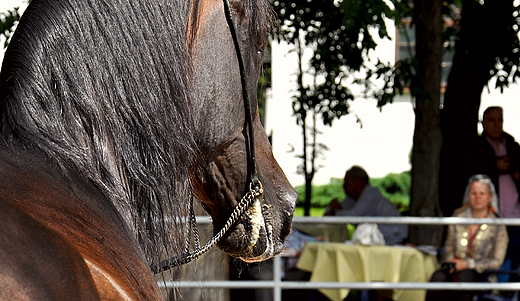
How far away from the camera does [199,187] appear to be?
1.85 meters

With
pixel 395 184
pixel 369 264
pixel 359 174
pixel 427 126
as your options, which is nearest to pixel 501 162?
pixel 427 126

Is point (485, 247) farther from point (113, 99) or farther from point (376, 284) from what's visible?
point (113, 99)

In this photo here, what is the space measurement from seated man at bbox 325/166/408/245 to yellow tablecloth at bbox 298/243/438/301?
56 centimetres

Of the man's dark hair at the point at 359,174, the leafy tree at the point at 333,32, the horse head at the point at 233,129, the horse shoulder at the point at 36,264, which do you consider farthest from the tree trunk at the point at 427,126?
the horse shoulder at the point at 36,264

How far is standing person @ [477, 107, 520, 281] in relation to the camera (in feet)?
18.4

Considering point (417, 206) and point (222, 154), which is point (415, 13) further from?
point (222, 154)

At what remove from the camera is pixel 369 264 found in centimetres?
523

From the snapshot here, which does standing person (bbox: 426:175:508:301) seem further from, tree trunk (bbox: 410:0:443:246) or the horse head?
the horse head

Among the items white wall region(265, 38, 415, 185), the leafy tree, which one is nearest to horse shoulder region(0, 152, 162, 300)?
the leafy tree

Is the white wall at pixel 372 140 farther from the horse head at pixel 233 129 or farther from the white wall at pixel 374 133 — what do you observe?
the horse head at pixel 233 129

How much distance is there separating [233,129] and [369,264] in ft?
12.2

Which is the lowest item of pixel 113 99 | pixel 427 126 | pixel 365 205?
pixel 365 205

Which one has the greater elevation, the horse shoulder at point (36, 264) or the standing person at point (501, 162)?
the standing person at point (501, 162)

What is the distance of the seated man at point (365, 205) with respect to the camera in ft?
19.6
